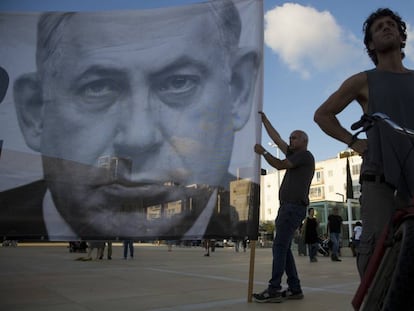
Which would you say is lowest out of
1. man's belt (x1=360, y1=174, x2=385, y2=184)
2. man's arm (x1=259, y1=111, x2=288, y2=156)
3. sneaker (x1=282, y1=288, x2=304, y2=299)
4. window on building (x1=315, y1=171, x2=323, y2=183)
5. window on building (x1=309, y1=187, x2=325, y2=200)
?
sneaker (x1=282, y1=288, x2=304, y2=299)

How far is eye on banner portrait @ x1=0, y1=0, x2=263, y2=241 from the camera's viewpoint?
13.1 ft

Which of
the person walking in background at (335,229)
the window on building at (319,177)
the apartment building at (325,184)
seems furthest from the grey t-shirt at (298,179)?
the window on building at (319,177)

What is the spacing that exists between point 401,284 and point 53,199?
3372 millimetres

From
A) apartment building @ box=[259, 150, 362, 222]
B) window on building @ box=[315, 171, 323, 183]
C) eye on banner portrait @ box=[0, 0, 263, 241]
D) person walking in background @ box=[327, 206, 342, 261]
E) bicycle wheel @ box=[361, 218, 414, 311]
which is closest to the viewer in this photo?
bicycle wheel @ box=[361, 218, 414, 311]

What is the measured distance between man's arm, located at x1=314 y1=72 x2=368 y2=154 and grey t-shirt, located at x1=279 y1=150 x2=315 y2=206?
2213mm

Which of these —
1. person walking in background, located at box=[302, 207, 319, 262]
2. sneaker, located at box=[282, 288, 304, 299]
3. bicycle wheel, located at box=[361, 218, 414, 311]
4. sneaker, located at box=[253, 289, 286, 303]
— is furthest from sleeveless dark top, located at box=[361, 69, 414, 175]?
person walking in background, located at box=[302, 207, 319, 262]

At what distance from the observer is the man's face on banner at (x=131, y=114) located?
4070mm

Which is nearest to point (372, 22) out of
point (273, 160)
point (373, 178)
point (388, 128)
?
point (388, 128)

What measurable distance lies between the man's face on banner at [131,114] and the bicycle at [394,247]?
2487 mm

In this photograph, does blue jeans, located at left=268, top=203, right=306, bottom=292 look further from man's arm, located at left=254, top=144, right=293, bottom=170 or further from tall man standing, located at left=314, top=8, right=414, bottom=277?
tall man standing, located at left=314, top=8, right=414, bottom=277

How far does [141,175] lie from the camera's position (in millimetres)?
4266

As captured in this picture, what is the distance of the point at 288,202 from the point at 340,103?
234 centimetres

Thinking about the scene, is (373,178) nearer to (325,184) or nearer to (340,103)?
(340,103)

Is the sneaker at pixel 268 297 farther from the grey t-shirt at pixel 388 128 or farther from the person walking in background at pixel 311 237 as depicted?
the person walking in background at pixel 311 237
